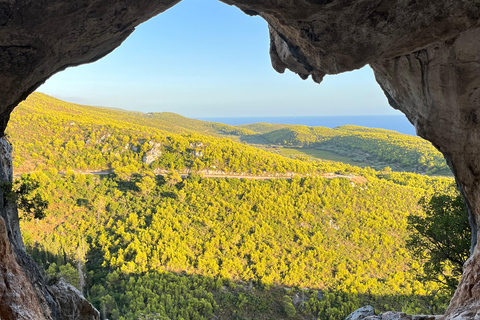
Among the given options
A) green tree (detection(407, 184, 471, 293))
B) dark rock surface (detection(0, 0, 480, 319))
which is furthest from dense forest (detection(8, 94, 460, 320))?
dark rock surface (detection(0, 0, 480, 319))

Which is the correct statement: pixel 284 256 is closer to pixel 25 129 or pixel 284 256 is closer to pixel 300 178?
pixel 300 178

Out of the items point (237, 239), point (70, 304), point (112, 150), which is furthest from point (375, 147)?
point (70, 304)

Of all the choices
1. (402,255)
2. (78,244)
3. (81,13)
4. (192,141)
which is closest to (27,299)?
(81,13)

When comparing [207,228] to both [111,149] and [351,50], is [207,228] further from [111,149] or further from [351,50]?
[351,50]

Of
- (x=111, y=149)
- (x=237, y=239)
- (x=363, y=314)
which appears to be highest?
(x=111, y=149)

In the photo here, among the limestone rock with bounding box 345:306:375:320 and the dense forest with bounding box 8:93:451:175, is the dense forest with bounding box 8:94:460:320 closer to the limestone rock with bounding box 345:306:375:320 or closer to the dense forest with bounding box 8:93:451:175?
the dense forest with bounding box 8:93:451:175
